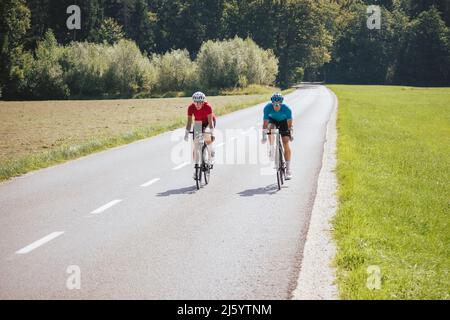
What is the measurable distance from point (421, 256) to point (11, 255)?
225 inches

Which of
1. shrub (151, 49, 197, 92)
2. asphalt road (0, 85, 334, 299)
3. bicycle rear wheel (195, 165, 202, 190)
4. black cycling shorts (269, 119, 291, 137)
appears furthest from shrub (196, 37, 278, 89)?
bicycle rear wheel (195, 165, 202, 190)

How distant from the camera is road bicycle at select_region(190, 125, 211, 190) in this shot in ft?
38.2

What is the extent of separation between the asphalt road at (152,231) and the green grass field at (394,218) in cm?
72

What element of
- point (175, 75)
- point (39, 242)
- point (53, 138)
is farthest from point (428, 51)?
point (39, 242)

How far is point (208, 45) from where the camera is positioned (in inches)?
3145

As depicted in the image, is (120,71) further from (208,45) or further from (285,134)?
(285,134)

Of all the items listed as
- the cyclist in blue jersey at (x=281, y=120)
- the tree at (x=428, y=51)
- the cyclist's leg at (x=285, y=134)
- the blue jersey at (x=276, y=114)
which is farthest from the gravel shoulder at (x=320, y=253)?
the tree at (x=428, y=51)

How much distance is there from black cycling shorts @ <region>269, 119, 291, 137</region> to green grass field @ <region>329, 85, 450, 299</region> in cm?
170

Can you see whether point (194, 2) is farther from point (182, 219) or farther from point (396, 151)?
point (182, 219)

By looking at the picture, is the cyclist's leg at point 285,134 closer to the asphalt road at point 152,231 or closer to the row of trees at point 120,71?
the asphalt road at point 152,231

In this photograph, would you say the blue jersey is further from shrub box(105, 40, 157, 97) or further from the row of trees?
shrub box(105, 40, 157, 97)

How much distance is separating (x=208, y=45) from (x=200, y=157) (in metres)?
70.4

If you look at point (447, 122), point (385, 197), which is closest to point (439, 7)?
point (447, 122)

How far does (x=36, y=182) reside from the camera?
1258 centimetres
